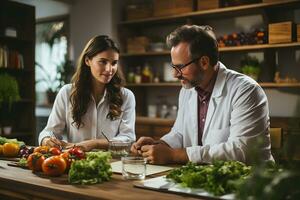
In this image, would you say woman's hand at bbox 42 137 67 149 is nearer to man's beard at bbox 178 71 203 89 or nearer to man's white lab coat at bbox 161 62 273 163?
man's white lab coat at bbox 161 62 273 163

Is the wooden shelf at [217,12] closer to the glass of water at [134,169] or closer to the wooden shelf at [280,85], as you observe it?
the wooden shelf at [280,85]

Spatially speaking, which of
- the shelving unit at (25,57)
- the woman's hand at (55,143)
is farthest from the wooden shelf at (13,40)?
the woman's hand at (55,143)

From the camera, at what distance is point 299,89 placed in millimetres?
3822

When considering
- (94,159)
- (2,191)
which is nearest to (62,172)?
(94,159)

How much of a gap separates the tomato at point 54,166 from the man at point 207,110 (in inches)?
16.5

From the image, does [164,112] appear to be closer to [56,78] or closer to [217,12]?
[217,12]

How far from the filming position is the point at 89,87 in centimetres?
269

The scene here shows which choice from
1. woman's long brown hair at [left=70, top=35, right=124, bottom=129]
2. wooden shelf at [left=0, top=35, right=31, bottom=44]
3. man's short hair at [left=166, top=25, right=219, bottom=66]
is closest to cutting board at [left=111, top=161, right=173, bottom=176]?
man's short hair at [left=166, top=25, right=219, bottom=66]

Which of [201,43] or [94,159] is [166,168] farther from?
[201,43]

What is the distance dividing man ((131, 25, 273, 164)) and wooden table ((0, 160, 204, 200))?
0.45 metres

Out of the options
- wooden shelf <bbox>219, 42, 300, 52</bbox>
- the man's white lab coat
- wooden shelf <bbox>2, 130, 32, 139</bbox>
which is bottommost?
wooden shelf <bbox>2, 130, 32, 139</bbox>

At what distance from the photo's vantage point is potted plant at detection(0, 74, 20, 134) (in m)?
4.34

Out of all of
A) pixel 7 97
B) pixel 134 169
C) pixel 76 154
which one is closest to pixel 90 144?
pixel 76 154

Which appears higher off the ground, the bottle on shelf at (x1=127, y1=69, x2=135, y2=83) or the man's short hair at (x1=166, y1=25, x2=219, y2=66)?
the man's short hair at (x1=166, y1=25, x2=219, y2=66)
